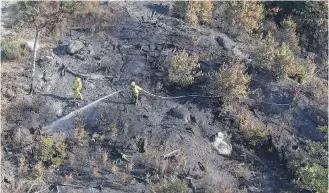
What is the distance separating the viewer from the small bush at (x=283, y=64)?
1348 cm

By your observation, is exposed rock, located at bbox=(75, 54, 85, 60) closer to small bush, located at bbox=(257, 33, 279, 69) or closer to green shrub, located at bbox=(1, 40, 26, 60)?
green shrub, located at bbox=(1, 40, 26, 60)

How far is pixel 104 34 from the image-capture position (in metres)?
14.5

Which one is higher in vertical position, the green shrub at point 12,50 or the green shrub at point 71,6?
the green shrub at point 71,6

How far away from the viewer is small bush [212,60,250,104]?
1215 centimetres

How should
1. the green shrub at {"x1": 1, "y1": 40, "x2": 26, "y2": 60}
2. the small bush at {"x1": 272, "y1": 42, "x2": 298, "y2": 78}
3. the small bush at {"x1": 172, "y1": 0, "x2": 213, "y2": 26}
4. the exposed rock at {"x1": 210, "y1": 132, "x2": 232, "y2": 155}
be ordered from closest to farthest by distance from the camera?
the exposed rock at {"x1": 210, "y1": 132, "x2": 232, "y2": 155} < the green shrub at {"x1": 1, "y1": 40, "x2": 26, "y2": 60} < the small bush at {"x1": 272, "y1": 42, "x2": 298, "y2": 78} < the small bush at {"x1": 172, "y1": 0, "x2": 213, "y2": 26}

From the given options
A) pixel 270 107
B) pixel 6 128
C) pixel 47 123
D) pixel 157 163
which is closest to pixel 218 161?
pixel 157 163

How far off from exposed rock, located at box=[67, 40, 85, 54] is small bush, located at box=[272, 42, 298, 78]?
6675 millimetres

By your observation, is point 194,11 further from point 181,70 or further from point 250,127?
point 250,127

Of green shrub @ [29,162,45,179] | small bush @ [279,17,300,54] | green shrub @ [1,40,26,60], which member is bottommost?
green shrub @ [29,162,45,179]

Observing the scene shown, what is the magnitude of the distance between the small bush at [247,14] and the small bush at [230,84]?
3.70 metres

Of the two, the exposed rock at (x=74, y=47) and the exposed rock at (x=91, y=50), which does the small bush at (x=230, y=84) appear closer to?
the exposed rock at (x=91, y=50)

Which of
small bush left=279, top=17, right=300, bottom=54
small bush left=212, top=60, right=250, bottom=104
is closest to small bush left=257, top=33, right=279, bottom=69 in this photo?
small bush left=212, top=60, right=250, bottom=104

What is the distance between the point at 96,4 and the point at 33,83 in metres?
4.67

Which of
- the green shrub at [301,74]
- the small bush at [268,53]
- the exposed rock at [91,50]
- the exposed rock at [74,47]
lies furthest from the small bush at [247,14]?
the exposed rock at [74,47]
